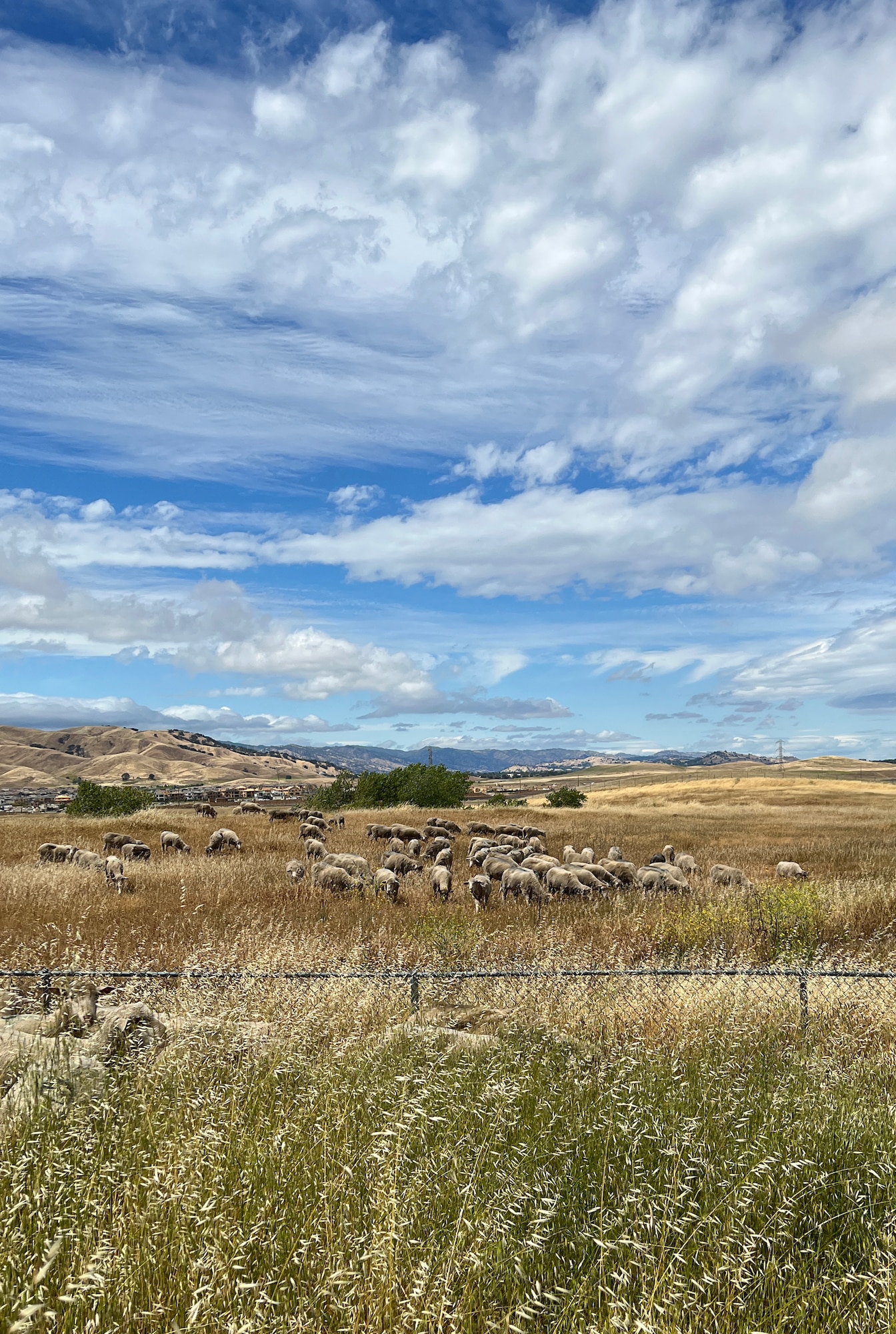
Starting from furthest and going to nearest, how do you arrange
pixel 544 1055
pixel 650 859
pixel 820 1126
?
1. pixel 650 859
2. pixel 544 1055
3. pixel 820 1126

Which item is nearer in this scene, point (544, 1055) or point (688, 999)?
point (544, 1055)

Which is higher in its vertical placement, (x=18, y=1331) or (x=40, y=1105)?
(x=18, y=1331)

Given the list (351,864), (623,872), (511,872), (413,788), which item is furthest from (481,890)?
(413,788)

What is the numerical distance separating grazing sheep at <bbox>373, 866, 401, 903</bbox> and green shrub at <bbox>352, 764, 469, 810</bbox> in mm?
30217

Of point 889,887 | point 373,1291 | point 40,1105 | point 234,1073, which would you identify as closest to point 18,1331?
point 373,1291

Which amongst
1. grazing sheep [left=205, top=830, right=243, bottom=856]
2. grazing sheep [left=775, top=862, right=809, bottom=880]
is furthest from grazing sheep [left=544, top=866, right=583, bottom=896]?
grazing sheep [left=205, top=830, right=243, bottom=856]

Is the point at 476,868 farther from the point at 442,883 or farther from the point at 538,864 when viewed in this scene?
the point at 442,883

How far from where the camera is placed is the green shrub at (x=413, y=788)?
4953 centimetres

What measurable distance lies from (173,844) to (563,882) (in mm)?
14706

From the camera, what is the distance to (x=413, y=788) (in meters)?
50.4

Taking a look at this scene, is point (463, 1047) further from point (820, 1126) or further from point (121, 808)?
point (121, 808)

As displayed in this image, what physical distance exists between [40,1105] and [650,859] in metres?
23.8

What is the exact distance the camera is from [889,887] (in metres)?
17.6

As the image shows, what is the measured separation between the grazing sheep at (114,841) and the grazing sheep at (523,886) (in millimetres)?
14755
